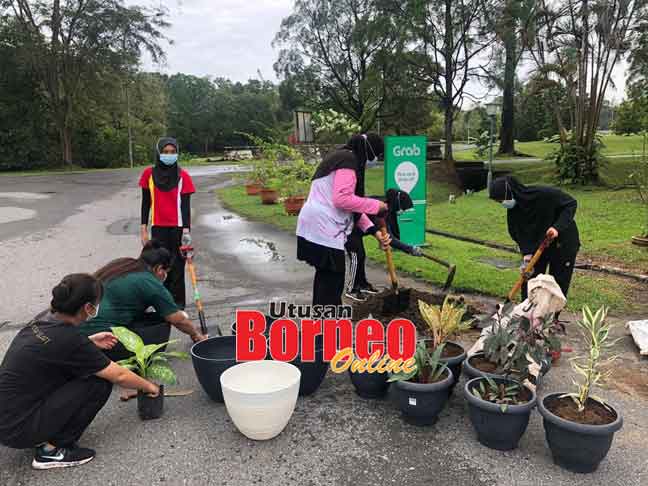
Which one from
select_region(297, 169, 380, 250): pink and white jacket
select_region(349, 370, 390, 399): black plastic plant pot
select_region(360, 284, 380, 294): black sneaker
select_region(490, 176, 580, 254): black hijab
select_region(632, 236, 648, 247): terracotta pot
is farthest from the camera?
select_region(632, 236, 648, 247): terracotta pot

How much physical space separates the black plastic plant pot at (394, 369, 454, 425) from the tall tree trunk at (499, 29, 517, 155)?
56.9 feet

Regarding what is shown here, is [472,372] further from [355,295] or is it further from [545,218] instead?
[355,295]

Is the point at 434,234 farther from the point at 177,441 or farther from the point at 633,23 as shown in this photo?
the point at 633,23

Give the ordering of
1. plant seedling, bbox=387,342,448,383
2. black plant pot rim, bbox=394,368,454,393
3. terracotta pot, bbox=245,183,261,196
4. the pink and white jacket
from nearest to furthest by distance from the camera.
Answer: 1. black plant pot rim, bbox=394,368,454,393
2. plant seedling, bbox=387,342,448,383
3. the pink and white jacket
4. terracotta pot, bbox=245,183,261,196

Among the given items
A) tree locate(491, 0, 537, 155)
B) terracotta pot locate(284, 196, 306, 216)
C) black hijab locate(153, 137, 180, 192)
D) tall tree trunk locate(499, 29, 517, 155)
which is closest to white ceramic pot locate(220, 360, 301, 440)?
black hijab locate(153, 137, 180, 192)

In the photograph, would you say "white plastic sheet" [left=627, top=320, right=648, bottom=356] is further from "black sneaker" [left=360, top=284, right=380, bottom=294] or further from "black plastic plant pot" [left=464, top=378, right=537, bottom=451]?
"black sneaker" [left=360, top=284, right=380, bottom=294]

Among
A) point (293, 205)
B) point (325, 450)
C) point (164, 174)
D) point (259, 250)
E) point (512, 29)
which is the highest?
point (512, 29)

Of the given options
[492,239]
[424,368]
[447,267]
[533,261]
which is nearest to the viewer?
[424,368]

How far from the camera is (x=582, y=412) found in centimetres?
269

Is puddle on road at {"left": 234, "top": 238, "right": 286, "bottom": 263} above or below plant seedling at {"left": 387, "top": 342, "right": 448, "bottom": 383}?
below

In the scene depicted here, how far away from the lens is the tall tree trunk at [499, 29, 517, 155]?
18.0m

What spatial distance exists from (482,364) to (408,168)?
4.75 meters

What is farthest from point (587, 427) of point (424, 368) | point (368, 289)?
point (368, 289)

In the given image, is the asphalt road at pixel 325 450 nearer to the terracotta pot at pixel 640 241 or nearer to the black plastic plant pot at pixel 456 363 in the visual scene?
the black plastic plant pot at pixel 456 363
